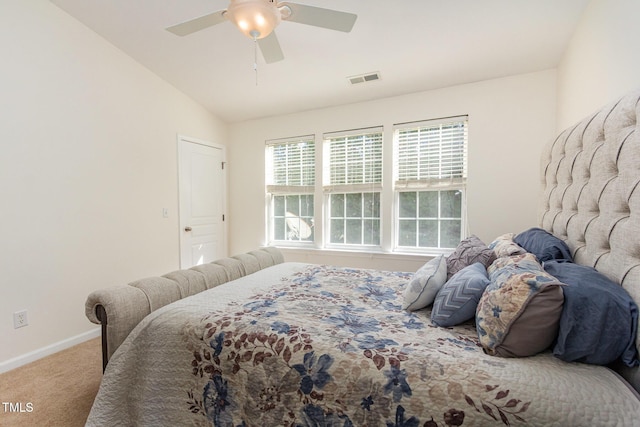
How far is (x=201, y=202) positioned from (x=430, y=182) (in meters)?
2.90

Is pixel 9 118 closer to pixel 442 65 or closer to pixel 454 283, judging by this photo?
pixel 454 283

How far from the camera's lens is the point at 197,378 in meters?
1.26

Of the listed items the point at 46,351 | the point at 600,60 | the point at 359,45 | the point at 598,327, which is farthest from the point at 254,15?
the point at 46,351

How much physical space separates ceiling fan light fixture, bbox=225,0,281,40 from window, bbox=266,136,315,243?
7.31ft

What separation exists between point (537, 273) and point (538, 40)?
233 centimetres

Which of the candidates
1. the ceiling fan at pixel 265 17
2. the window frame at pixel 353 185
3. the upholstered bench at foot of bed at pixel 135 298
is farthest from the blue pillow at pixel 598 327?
the window frame at pixel 353 185

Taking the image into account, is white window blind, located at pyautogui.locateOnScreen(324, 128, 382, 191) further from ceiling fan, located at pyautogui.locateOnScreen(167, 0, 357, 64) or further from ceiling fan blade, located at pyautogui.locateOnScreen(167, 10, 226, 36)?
ceiling fan blade, located at pyautogui.locateOnScreen(167, 10, 226, 36)

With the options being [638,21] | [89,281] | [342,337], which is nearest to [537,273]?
[342,337]

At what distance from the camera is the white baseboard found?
2143 millimetres

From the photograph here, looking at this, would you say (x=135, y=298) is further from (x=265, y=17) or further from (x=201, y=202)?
(x=201, y=202)

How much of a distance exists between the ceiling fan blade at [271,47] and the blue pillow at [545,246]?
196 cm

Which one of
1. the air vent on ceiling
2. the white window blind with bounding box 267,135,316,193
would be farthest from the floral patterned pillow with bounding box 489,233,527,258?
the white window blind with bounding box 267,135,316,193

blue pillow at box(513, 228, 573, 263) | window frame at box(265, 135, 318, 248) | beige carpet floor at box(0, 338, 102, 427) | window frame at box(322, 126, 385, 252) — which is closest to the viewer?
blue pillow at box(513, 228, 573, 263)

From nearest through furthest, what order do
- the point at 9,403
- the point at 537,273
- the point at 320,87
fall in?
the point at 537,273 → the point at 9,403 → the point at 320,87
